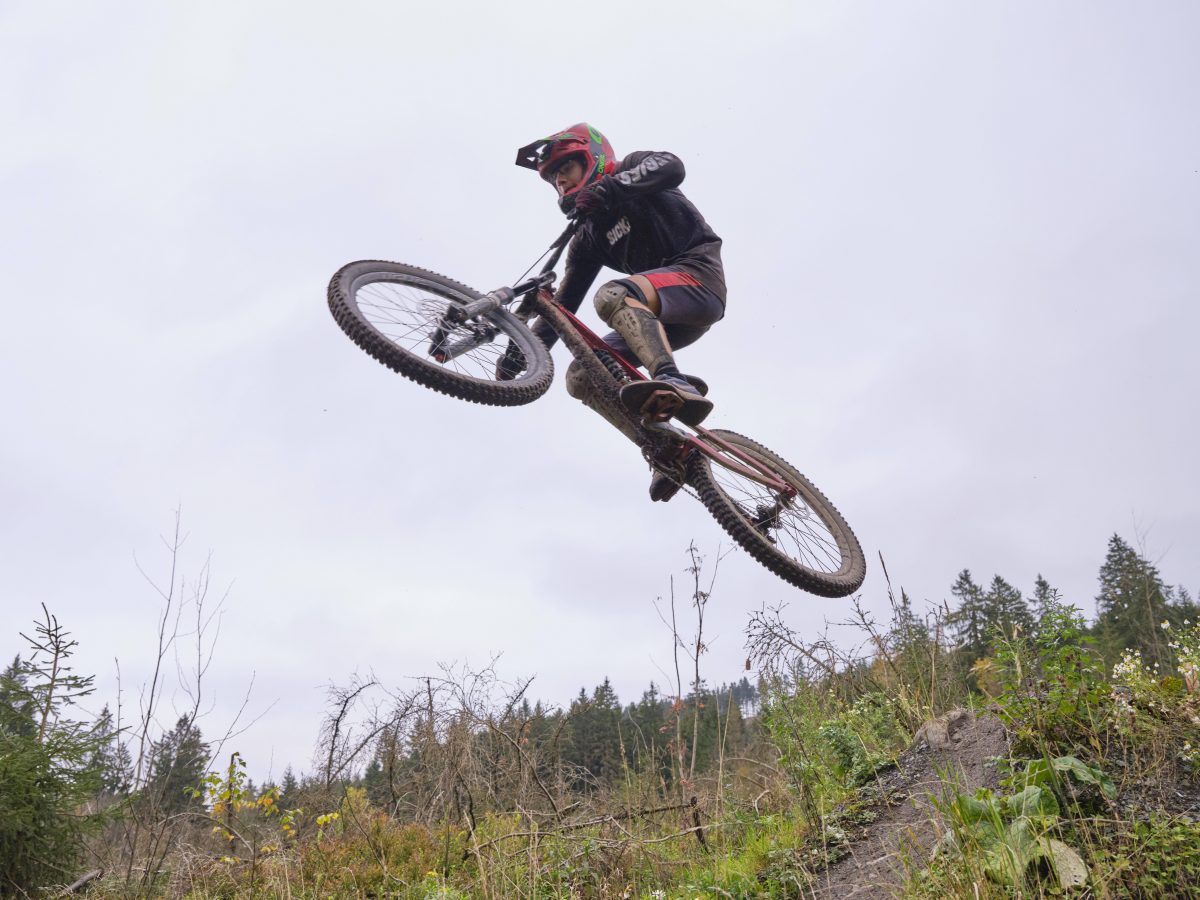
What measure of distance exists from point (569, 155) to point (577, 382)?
135 cm

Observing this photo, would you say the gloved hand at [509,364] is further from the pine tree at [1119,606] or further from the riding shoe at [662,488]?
the pine tree at [1119,606]

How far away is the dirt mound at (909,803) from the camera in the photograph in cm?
296

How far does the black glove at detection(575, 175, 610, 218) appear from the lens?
177 inches

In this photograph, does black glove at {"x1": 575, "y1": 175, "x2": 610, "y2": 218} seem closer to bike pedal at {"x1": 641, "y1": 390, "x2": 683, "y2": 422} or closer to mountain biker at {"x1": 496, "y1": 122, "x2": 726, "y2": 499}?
mountain biker at {"x1": 496, "y1": 122, "x2": 726, "y2": 499}

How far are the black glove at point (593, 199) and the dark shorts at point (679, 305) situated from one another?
440 millimetres

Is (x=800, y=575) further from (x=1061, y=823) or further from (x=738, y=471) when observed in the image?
(x=1061, y=823)

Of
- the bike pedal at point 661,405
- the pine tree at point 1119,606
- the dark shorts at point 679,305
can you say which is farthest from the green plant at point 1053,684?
the pine tree at point 1119,606

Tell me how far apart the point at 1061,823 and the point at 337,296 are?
12.3 ft

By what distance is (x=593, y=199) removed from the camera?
14.8 ft

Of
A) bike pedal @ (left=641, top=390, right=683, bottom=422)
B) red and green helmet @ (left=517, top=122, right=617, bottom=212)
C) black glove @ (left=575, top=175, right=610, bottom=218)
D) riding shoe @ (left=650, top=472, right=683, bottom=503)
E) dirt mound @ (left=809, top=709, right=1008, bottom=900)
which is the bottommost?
dirt mound @ (left=809, top=709, right=1008, bottom=900)

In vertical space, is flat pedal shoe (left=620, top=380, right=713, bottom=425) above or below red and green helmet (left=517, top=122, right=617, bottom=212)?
below

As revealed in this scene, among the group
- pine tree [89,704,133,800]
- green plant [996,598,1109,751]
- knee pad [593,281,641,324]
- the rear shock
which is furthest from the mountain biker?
pine tree [89,704,133,800]

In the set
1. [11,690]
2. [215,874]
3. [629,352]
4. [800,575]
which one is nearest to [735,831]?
[800,575]

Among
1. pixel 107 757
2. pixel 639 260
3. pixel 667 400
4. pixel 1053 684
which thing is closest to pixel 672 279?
pixel 639 260
